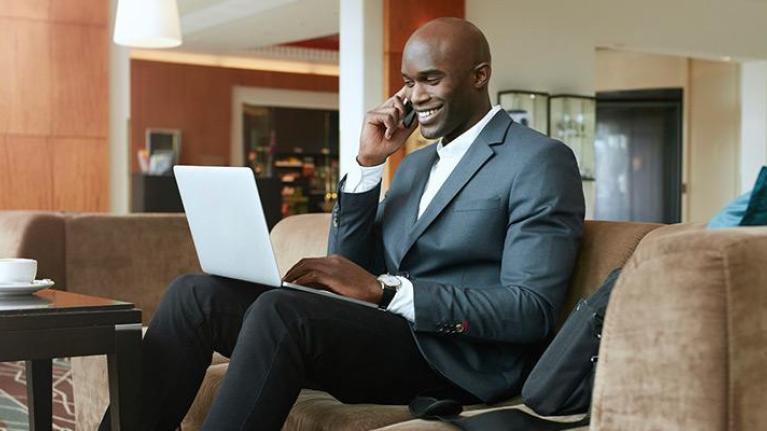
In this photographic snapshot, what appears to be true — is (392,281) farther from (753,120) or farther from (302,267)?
(753,120)

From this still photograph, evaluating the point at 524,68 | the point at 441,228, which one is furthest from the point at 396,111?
the point at 524,68

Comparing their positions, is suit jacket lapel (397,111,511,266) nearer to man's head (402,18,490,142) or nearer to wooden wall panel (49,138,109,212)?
man's head (402,18,490,142)

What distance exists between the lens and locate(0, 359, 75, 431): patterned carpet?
369 centimetres

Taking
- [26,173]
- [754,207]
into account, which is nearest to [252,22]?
[26,173]

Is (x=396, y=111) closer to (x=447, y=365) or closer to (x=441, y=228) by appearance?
(x=441, y=228)

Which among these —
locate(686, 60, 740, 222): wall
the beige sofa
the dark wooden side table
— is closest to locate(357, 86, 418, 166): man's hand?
the dark wooden side table

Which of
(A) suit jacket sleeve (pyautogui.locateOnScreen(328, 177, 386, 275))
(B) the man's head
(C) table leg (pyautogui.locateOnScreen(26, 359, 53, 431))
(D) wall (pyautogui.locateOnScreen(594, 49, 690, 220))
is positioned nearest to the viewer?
(B) the man's head

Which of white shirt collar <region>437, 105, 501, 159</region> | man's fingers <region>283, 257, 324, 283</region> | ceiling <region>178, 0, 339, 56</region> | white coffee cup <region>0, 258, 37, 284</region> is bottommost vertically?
white coffee cup <region>0, 258, 37, 284</region>

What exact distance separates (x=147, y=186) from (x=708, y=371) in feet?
26.0

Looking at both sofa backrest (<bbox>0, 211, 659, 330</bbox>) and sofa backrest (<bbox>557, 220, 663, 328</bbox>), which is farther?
sofa backrest (<bbox>0, 211, 659, 330</bbox>)

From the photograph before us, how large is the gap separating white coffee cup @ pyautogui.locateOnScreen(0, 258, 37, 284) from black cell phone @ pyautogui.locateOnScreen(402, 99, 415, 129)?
3.08ft

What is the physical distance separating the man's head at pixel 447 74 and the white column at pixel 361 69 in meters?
5.54

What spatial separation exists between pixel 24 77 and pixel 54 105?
260 millimetres

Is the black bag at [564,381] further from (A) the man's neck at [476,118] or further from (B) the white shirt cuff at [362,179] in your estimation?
(B) the white shirt cuff at [362,179]
